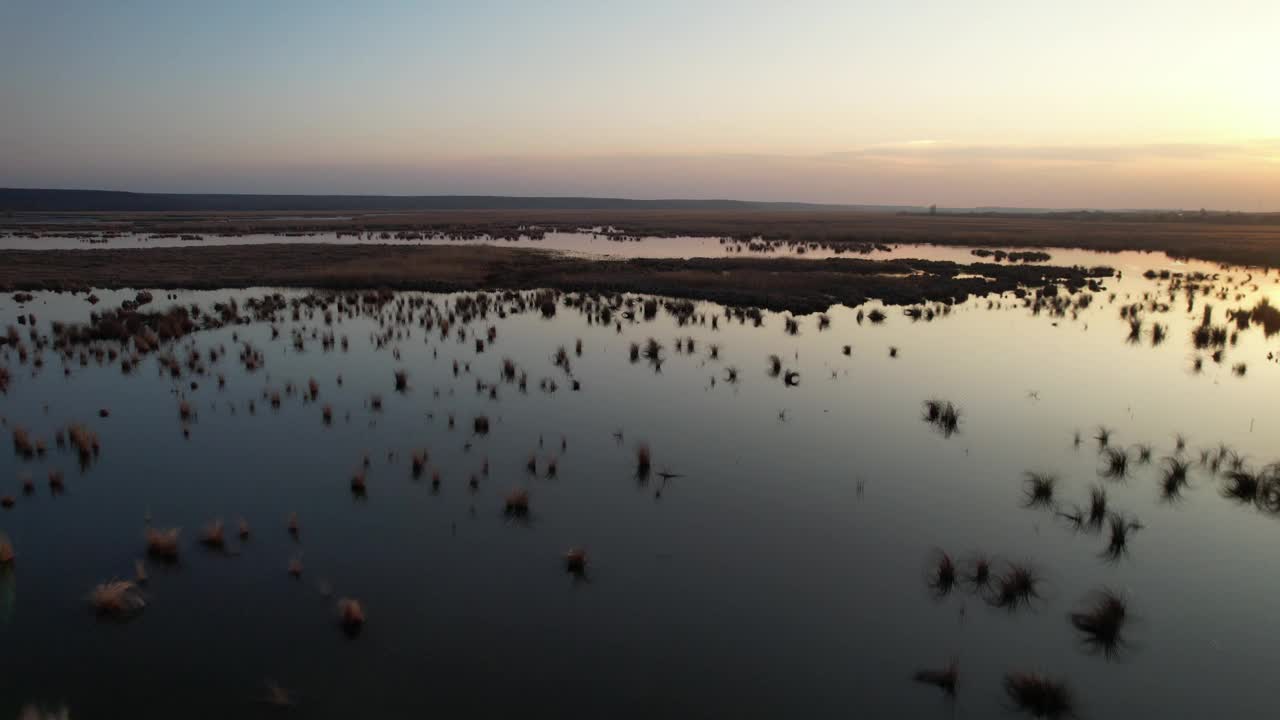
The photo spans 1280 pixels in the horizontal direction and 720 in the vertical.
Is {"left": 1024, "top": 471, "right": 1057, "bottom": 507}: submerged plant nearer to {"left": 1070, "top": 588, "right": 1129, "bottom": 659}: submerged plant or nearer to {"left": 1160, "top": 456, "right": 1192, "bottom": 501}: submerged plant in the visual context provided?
{"left": 1160, "top": 456, "right": 1192, "bottom": 501}: submerged plant

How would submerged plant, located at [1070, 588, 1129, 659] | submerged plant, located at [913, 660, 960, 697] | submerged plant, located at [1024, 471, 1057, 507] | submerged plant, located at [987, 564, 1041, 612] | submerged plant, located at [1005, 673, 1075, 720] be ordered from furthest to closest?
submerged plant, located at [1024, 471, 1057, 507] < submerged plant, located at [987, 564, 1041, 612] < submerged plant, located at [1070, 588, 1129, 659] < submerged plant, located at [913, 660, 960, 697] < submerged plant, located at [1005, 673, 1075, 720]

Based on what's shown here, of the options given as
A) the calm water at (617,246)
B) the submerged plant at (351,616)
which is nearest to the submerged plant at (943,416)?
the submerged plant at (351,616)

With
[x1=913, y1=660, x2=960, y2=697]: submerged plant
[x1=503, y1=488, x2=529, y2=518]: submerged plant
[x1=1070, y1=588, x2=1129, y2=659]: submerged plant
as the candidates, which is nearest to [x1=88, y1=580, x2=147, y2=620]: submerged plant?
[x1=503, y1=488, x2=529, y2=518]: submerged plant

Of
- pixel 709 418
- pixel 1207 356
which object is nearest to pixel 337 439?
pixel 709 418

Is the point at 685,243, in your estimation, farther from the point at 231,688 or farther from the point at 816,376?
the point at 231,688

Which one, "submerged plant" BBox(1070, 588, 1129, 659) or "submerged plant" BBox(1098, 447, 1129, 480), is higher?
"submerged plant" BBox(1098, 447, 1129, 480)

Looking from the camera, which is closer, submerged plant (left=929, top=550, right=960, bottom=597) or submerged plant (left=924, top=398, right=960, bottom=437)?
submerged plant (left=929, top=550, right=960, bottom=597)
